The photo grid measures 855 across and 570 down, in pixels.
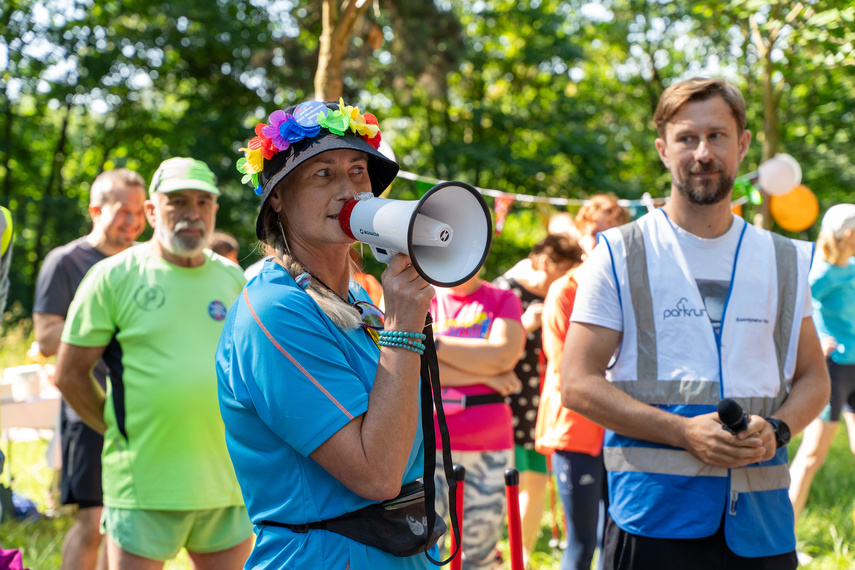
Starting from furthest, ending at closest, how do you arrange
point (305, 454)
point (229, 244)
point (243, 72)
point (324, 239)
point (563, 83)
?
point (563, 83) → point (243, 72) → point (229, 244) → point (324, 239) → point (305, 454)

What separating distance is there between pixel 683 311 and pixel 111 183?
10.9ft

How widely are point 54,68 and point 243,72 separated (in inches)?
178

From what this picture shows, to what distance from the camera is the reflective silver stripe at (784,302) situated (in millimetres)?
2414

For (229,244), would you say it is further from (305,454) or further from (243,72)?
(243,72)

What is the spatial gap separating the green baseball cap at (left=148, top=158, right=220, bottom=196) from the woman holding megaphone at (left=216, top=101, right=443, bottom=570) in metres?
1.79

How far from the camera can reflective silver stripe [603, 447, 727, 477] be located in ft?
7.45

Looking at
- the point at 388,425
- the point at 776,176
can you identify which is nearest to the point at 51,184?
the point at 776,176

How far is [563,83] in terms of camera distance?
61.8ft

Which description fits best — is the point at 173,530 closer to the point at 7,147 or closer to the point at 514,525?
the point at 514,525

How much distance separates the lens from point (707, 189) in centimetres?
242

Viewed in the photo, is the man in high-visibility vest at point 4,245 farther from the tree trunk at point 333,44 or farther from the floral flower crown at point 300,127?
the tree trunk at point 333,44

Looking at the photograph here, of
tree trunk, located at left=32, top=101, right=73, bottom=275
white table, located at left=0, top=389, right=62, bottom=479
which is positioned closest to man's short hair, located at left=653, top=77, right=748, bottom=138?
white table, located at left=0, top=389, right=62, bottom=479

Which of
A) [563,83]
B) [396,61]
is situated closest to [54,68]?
[396,61]

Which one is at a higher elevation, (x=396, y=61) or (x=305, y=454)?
(x=396, y=61)
